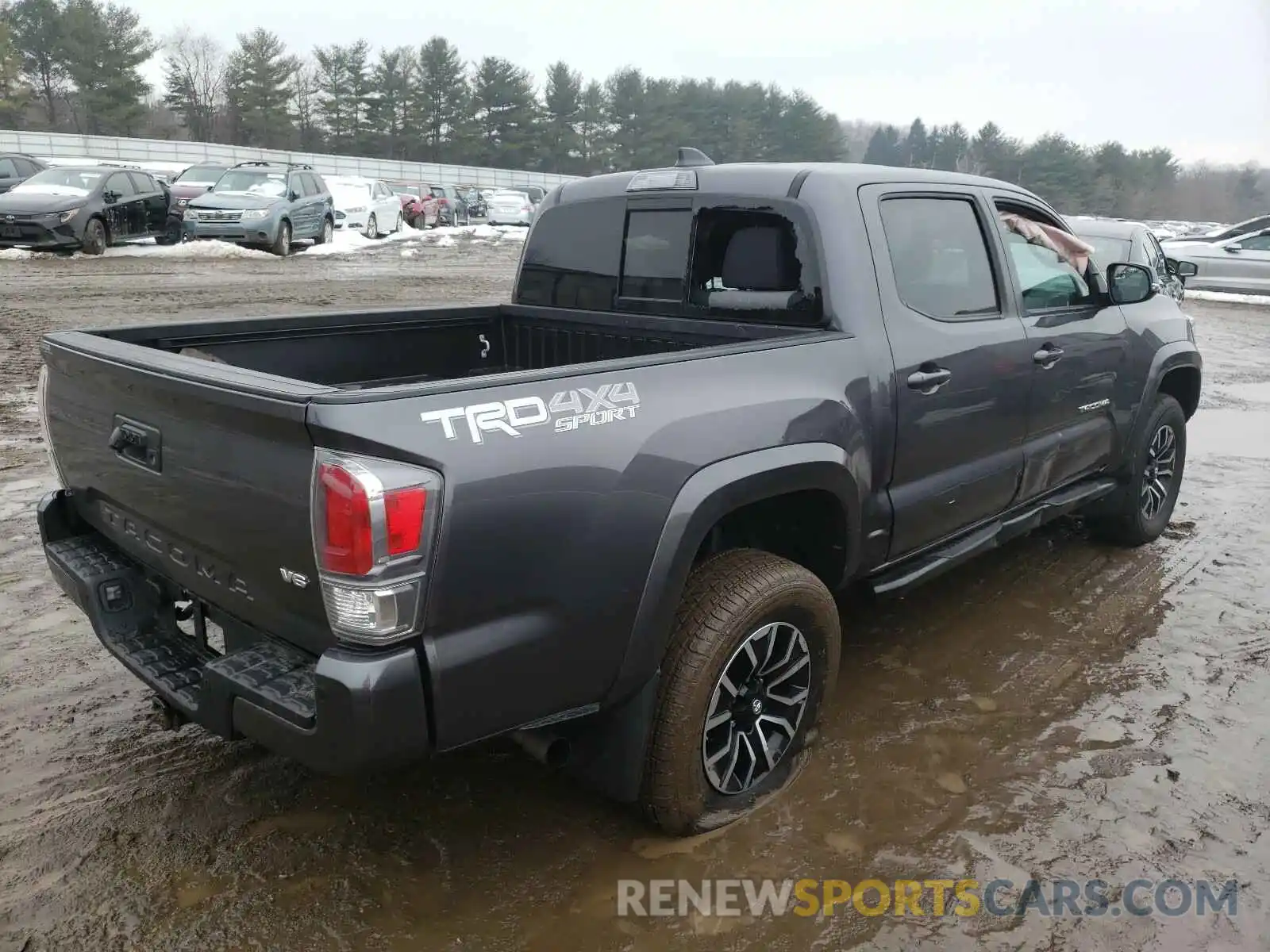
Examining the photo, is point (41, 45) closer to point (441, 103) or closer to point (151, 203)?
point (441, 103)

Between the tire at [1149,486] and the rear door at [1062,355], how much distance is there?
49 centimetres

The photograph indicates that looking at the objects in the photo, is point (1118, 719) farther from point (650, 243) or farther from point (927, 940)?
point (650, 243)

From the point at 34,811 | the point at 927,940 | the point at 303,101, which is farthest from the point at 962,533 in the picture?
the point at 303,101

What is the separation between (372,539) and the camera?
78.4 inches

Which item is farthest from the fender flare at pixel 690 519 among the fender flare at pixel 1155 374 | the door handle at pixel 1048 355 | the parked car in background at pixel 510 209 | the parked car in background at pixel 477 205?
the parked car in background at pixel 477 205

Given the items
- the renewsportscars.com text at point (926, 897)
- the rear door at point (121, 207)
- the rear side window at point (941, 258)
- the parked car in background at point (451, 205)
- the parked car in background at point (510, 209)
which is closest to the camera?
the renewsportscars.com text at point (926, 897)

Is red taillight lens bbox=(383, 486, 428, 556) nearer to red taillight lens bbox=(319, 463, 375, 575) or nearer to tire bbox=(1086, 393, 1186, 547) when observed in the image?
red taillight lens bbox=(319, 463, 375, 575)

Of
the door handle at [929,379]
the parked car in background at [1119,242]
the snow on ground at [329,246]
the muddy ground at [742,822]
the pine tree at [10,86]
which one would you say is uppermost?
the pine tree at [10,86]

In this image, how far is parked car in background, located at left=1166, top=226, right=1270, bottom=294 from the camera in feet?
68.4

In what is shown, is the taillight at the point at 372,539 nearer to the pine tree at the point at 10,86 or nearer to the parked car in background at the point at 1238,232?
the parked car in background at the point at 1238,232

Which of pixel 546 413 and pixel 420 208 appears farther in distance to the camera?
pixel 420 208

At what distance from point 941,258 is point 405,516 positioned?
255 cm

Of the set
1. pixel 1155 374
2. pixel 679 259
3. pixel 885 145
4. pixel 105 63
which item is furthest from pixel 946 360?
pixel 885 145

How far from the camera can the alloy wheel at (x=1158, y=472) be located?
17.3 feet
